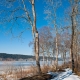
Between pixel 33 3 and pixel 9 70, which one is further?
pixel 9 70

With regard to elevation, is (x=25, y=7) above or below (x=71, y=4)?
below

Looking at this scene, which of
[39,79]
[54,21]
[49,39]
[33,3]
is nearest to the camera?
[39,79]

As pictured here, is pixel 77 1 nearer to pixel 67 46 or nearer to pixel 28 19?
pixel 28 19

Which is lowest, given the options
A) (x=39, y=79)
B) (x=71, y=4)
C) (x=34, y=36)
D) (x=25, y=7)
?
(x=39, y=79)

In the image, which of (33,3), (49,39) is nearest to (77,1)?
(33,3)

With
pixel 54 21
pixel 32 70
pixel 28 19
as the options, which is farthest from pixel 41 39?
pixel 28 19

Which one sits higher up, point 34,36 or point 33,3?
point 33,3

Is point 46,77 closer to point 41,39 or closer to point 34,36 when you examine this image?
point 34,36

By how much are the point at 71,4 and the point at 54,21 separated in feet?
27.6

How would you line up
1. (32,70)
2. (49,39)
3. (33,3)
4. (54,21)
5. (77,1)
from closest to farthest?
(33,3), (77,1), (32,70), (54,21), (49,39)

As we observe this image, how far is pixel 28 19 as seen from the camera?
14.9 m

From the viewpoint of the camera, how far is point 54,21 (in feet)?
87.8

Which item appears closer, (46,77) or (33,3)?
(46,77)

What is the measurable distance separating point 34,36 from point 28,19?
57.3 inches
